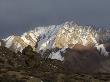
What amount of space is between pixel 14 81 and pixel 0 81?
469 inches

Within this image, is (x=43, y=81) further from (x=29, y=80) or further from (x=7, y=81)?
(x=7, y=81)

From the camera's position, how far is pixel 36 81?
17912 cm

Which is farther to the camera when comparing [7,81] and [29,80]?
[29,80]

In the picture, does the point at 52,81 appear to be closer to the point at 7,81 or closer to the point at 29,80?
the point at 29,80

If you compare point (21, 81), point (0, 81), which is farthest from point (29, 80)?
point (0, 81)

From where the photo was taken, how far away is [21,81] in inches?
7205

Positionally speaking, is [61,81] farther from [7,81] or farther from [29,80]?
[7,81]

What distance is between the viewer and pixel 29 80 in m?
187

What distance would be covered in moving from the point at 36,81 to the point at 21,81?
846 centimetres

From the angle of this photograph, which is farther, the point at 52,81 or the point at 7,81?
the point at 52,81

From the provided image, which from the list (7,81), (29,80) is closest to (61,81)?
(29,80)

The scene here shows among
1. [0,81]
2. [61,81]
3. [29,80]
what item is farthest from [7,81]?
[61,81]

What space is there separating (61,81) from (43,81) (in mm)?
9320

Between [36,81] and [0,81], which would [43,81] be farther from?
[0,81]
